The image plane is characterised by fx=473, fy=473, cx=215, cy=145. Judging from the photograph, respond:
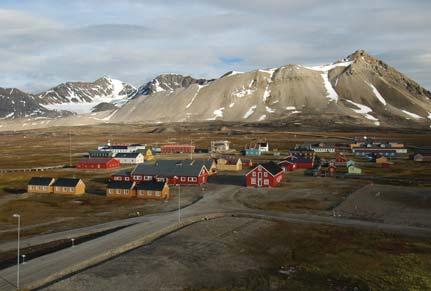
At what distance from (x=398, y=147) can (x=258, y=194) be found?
93.4 m

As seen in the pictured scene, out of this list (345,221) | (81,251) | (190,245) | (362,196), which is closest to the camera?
(81,251)

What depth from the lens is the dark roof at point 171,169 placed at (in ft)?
281

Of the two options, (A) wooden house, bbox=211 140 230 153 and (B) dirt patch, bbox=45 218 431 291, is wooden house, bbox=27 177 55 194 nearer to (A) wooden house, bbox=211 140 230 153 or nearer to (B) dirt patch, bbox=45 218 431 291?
(B) dirt patch, bbox=45 218 431 291

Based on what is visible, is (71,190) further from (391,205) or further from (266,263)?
(391,205)

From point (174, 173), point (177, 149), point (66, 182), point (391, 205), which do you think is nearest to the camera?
point (391, 205)

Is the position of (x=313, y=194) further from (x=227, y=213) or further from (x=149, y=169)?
(x=149, y=169)

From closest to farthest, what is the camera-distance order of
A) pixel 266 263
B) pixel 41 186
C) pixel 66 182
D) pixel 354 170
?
pixel 266 263
pixel 66 182
pixel 41 186
pixel 354 170

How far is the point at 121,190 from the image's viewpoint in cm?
7344

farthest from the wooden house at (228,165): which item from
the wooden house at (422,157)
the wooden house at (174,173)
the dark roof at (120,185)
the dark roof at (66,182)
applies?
the wooden house at (422,157)

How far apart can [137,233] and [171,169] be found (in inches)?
1600

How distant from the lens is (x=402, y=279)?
35781mm

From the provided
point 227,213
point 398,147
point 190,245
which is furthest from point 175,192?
point 398,147

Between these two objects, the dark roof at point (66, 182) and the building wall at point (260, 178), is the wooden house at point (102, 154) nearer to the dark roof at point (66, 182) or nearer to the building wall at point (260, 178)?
the dark roof at point (66, 182)

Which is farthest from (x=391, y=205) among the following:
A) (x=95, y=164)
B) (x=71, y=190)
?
(x=95, y=164)
